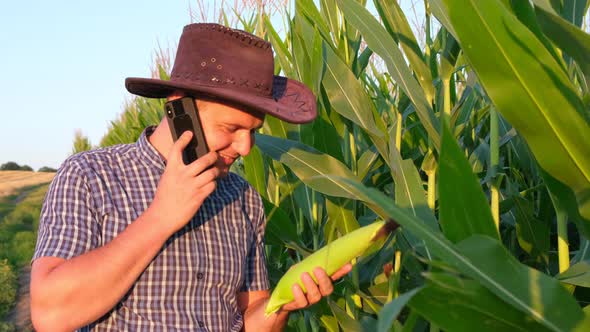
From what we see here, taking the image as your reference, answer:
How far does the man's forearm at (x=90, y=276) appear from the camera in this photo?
1364mm

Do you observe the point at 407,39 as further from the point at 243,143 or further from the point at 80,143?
the point at 80,143

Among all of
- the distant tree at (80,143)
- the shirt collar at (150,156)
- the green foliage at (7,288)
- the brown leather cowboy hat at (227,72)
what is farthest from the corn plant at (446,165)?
the distant tree at (80,143)

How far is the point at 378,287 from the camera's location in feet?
6.06

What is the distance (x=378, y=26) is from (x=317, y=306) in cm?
72

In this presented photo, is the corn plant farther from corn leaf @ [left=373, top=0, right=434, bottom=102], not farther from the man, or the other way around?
the man

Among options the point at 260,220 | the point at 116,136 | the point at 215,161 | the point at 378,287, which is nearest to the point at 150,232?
the point at 215,161

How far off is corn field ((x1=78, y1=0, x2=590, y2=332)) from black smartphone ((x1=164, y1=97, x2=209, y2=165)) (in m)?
0.29

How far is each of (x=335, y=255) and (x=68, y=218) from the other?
53cm

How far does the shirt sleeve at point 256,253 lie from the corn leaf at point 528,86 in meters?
0.88

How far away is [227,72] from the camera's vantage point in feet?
5.20

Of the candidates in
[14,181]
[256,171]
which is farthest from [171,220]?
[14,181]

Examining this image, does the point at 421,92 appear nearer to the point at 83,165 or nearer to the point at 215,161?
the point at 215,161

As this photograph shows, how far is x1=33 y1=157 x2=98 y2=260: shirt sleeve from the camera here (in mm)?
1432

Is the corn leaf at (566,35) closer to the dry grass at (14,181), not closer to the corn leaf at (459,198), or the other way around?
the corn leaf at (459,198)
